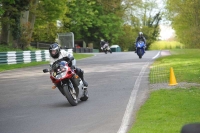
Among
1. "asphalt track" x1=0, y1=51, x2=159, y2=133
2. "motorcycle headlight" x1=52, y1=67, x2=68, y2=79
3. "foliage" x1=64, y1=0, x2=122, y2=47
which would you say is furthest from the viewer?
"foliage" x1=64, y1=0, x2=122, y2=47

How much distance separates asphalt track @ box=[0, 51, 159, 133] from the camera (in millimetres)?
9727

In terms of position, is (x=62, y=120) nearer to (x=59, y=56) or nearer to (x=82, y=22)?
(x=59, y=56)

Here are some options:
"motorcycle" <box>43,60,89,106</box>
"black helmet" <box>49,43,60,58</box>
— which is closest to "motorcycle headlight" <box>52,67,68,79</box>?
"motorcycle" <box>43,60,89,106</box>

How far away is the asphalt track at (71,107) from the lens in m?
9.73

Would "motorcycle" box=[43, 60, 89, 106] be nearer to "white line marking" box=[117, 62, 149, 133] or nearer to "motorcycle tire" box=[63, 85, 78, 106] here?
"motorcycle tire" box=[63, 85, 78, 106]

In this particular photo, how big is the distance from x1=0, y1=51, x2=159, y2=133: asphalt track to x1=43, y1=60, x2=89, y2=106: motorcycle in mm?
312

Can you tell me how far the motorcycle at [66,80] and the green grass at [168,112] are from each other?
6.35 ft

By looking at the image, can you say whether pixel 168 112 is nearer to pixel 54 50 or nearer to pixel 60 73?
pixel 60 73

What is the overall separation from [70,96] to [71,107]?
31cm

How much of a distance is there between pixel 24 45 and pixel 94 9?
35127 millimetres

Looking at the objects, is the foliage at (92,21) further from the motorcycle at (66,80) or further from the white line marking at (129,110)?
the motorcycle at (66,80)

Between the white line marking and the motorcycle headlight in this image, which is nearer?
the white line marking

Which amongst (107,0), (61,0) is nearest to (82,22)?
(107,0)

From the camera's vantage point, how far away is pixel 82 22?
227 feet
